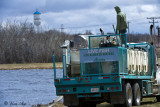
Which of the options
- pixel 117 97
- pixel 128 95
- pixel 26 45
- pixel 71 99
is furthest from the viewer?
pixel 26 45

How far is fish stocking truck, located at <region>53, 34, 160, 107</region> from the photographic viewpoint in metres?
17.0

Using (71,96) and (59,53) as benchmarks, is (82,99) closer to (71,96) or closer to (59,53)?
(71,96)

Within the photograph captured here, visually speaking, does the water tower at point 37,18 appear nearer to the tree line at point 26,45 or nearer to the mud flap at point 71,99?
the tree line at point 26,45

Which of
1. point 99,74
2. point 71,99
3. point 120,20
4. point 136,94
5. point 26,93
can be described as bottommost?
point 26,93

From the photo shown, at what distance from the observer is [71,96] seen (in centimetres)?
1805

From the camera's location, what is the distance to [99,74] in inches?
683

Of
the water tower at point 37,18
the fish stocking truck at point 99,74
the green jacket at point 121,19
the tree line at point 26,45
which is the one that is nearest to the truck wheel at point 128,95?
the fish stocking truck at point 99,74

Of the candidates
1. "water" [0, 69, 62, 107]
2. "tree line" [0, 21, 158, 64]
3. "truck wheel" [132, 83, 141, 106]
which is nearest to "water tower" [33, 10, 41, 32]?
"tree line" [0, 21, 158, 64]

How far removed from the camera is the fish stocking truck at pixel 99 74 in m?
17.0

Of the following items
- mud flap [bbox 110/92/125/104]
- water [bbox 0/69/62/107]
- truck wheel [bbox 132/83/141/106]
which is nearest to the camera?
mud flap [bbox 110/92/125/104]

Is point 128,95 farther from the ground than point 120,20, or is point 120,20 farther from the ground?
point 120,20

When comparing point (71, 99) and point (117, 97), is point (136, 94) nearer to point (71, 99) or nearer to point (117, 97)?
point (117, 97)

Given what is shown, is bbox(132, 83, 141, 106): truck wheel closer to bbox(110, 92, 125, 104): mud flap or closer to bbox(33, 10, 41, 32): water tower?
bbox(110, 92, 125, 104): mud flap

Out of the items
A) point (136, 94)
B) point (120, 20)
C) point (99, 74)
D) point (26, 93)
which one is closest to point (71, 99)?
point (99, 74)
